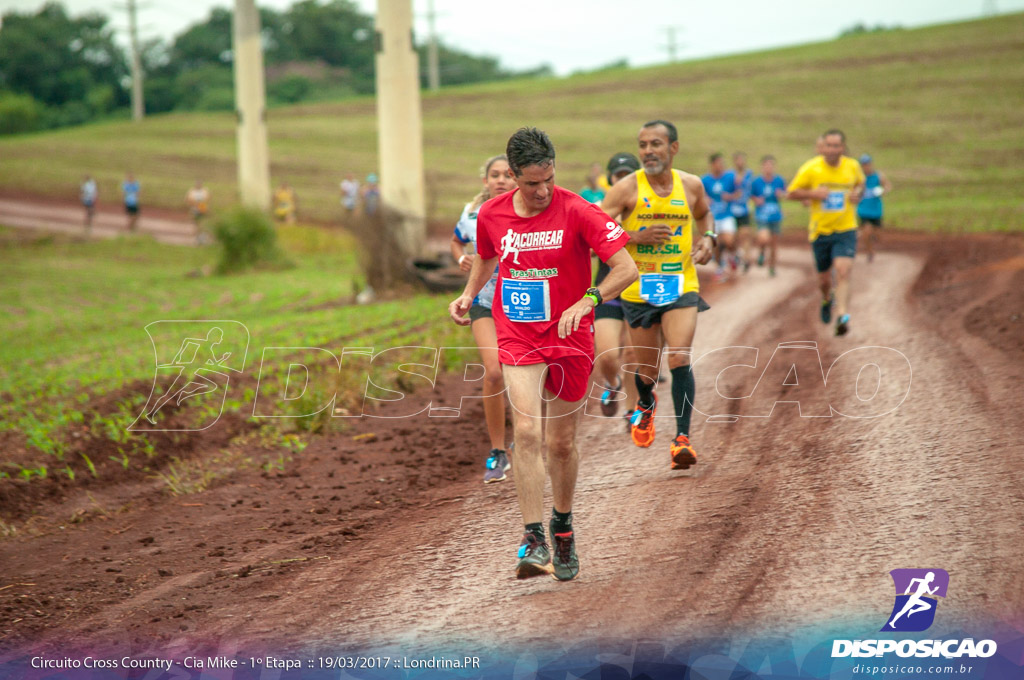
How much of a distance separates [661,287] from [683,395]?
0.86m

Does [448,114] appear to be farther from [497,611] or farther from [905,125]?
[497,611]

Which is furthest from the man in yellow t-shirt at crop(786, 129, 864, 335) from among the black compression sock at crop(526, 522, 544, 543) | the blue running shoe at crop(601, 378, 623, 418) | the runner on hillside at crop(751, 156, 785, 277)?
the black compression sock at crop(526, 522, 544, 543)

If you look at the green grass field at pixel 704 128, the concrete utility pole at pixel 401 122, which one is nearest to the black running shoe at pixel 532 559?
the concrete utility pole at pixel 401 122

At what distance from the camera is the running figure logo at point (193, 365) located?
1069 cm

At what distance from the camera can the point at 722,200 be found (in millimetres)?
19062

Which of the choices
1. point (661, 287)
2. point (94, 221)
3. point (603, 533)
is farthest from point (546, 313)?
point (94, 221)

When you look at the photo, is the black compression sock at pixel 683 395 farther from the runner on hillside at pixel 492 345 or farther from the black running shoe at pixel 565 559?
the black running shoe at pixel 565 559

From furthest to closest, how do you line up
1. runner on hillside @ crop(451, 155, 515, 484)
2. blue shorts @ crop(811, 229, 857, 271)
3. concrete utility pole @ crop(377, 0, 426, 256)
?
concrete utility pole @ crop(377, 0, 426, 256) → blue shorts @ crop(811, 229, 857, 271) → runner on hillside @ crop(451, 155, 515, 484)

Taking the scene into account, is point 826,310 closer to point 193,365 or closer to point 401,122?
point 193,365

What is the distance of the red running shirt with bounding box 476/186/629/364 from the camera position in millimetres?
5250

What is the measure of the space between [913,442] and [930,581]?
111 inches

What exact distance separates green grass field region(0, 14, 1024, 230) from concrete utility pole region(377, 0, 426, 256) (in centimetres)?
1508

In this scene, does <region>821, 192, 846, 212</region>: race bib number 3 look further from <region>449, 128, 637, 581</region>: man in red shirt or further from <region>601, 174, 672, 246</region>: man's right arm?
<region>449, 128, 637, 581</region>: man in red shirt

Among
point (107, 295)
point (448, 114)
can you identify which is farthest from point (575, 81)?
point (107, 295)
